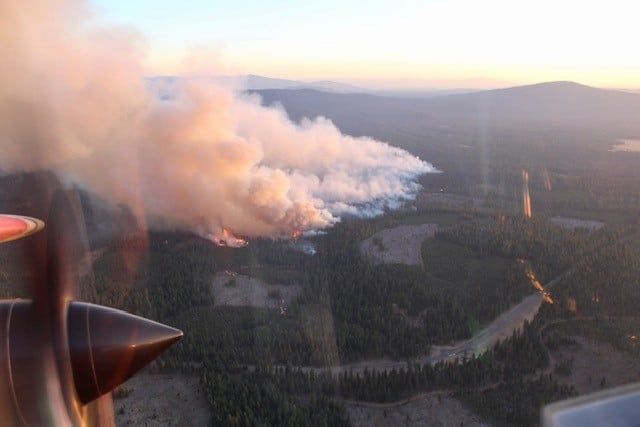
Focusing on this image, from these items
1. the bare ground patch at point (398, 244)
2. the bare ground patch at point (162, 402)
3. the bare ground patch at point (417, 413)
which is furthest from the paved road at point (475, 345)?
the bare ground patch at point (398, 244)

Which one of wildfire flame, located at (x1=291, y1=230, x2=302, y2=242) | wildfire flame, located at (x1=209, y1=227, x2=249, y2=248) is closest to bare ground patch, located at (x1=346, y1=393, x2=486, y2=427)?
wildfire flame, located at (x1=209, y1=227, x2=249, y2=248)

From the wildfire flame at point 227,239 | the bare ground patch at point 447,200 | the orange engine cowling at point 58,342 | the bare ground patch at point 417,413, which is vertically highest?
the orange engine cowling at point 58,342

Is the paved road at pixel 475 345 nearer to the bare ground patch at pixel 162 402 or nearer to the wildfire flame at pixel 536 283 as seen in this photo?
the wildfire flame at pixel 536 283

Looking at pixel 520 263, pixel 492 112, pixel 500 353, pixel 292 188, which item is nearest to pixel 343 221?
pixel 292 188

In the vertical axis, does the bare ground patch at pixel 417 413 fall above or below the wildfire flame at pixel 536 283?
below

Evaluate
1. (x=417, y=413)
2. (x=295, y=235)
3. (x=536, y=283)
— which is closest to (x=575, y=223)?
(x=536, y=283)

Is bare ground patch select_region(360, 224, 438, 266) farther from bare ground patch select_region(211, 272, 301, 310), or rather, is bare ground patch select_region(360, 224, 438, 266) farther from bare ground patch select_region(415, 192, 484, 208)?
bare ground patch select_region(415, 192, 484, 208)

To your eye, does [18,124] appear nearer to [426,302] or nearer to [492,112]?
[426,302]

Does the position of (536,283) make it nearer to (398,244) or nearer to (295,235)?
(398,244)
